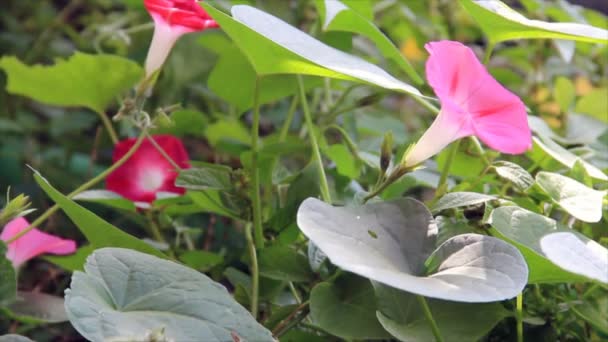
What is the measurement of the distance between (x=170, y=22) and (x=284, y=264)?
181 millimetres

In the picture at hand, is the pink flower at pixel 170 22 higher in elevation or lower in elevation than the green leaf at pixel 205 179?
higher

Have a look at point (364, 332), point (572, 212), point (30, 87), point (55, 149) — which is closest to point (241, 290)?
point (364, 332)

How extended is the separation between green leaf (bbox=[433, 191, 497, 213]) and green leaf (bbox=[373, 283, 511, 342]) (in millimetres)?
50

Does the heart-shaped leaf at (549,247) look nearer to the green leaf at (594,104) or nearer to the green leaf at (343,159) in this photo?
the green leaf at (343,159)

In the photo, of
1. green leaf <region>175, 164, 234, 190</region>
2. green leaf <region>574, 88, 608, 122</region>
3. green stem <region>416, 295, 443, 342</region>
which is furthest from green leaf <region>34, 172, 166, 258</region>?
green leaf <region>574, 88, 608, 122</region>

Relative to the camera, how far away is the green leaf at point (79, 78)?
1.97 feet

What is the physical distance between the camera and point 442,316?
397 mm

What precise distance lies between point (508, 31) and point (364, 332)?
0.66 ft

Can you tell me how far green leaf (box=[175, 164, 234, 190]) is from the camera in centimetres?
45

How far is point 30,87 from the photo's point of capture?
632 millimetres

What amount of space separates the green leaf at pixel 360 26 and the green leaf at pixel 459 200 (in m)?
0.08

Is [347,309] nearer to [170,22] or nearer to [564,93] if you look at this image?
[170,22]

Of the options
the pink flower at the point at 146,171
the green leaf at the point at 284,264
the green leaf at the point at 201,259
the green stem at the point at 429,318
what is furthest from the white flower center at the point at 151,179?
the green stem at the point at 429,318

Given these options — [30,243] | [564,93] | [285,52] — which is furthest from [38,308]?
[564,93]
